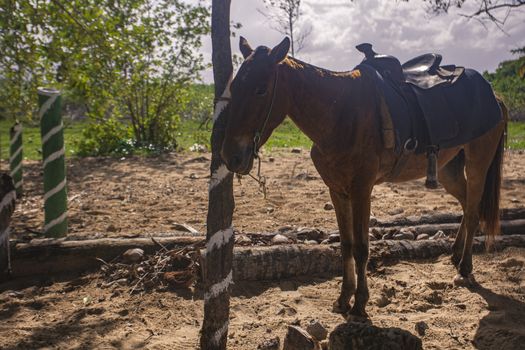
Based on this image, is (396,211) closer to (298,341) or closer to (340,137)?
(340,137)

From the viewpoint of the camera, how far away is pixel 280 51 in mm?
2502

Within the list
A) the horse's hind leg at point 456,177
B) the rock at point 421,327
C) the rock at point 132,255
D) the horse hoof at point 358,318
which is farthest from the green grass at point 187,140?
the rock at point 421,327

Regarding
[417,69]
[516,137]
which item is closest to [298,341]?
[417,69]

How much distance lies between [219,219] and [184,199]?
195 inches

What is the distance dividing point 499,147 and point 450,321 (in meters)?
2.25

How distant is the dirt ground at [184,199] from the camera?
5.88 meters

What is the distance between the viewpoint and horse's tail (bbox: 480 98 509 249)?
437cm

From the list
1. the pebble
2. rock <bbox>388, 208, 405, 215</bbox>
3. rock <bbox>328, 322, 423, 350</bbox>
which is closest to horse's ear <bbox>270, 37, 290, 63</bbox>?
rock <bbox>328, 322, 423, 350</bbox>

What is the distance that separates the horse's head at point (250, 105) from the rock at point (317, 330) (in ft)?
4.30

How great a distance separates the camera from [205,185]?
8.38 meters

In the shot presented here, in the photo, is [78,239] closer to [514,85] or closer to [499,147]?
[499,147]

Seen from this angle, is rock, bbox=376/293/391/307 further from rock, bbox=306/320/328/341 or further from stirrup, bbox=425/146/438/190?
stirrup, bbox=425/146/438/190

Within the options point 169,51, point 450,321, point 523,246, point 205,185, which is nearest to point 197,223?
point 205,185

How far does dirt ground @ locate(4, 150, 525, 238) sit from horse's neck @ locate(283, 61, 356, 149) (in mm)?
2482
